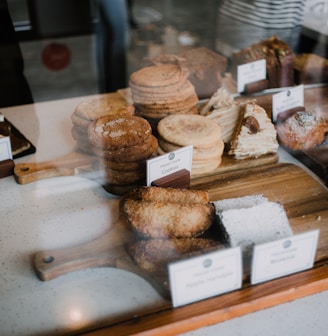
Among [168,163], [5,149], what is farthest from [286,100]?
[5,149]

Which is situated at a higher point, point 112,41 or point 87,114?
point 87,114

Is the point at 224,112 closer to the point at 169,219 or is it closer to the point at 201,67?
the point at 201,67

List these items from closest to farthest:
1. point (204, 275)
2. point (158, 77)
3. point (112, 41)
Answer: point (204, 275)
point (158, 77)
point (112, 41)

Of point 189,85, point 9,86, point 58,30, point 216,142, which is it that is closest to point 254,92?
point 189,85

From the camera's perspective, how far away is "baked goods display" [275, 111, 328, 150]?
171 centimetres

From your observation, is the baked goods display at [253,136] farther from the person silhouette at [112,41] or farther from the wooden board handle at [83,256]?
the person silhouette at [112,41]

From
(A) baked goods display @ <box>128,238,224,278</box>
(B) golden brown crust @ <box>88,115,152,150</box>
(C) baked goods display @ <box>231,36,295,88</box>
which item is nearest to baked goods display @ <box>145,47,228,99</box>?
(C) baked goods display @ <box>231,36,295,88</box>

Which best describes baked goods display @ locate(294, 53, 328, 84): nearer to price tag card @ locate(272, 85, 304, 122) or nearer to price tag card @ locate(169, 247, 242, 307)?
price tag card @ locate(272, 85, 304, 122)

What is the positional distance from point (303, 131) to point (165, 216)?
73 cm

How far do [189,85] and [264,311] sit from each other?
93 centimetres

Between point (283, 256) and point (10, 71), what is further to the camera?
point (10, 71)

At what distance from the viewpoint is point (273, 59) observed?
7.22ft

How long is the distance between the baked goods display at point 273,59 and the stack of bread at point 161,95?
1.78 feet

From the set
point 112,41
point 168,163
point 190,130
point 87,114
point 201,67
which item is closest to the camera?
point 168,163
